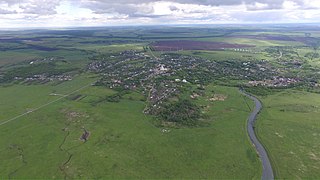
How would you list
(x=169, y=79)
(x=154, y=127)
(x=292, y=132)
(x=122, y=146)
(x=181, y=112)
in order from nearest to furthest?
1. (x=122, y=146)
2. (x=292, y=132)
3. (x=154, y=127)
4. (x=181, y=112)
5. (x=169, y=79)

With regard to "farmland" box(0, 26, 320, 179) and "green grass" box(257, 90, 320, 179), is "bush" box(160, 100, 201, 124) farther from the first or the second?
"green grass" box(257, 90, 320, 179)

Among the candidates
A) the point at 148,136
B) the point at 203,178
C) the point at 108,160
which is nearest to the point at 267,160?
the point at 203,178

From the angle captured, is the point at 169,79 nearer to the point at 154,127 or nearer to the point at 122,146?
the point at 154,127

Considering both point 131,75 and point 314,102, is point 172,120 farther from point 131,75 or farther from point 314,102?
point 131,75

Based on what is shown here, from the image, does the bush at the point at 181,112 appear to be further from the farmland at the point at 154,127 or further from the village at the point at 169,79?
the village at the point at 169,79

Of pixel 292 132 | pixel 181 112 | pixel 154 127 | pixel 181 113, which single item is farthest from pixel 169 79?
pixel 292 132

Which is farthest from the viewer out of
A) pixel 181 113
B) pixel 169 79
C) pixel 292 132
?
pixel 169 79

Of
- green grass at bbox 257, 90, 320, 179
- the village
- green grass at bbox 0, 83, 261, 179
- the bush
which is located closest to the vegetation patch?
the bush
